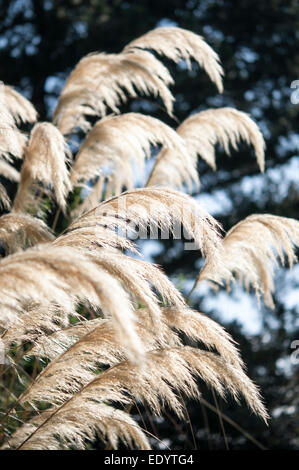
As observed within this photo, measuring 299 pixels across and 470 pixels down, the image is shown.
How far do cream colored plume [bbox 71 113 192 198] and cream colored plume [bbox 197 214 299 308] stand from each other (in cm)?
48

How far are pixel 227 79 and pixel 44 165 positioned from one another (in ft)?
22.9

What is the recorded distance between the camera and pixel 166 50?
4.01 meters

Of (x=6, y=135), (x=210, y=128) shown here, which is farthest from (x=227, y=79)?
(x=6, y=135)

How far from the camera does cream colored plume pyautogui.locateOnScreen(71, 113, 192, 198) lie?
3.37 m

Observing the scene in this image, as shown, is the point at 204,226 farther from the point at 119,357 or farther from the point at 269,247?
the point at 269,247

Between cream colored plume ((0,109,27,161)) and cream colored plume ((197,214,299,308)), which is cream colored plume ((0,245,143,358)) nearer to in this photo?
cream colored plume ((0,109,27,161))

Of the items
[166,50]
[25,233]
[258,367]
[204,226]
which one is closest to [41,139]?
[25,233]

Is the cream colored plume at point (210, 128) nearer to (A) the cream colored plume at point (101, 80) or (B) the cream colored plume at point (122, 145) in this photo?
(A) the cream colored plume at point (101, 80)

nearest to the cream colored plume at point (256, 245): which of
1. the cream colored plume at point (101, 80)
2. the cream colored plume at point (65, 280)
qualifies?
the cream colored plume at point (101, 80)

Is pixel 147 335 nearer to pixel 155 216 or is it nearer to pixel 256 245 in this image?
pixel 155 216

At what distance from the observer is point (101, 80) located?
4184 mm

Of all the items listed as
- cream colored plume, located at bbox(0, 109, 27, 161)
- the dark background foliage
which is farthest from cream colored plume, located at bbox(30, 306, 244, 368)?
the dark background foliage

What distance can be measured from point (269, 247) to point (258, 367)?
6068 millimetres

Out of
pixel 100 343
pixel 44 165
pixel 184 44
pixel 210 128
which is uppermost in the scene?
pixel 184 44
